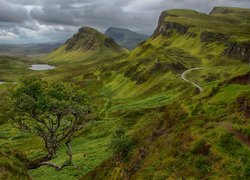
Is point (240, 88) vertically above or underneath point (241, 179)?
above

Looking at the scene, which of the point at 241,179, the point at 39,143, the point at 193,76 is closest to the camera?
the point at 241,179

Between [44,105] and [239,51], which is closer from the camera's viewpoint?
[44,105]

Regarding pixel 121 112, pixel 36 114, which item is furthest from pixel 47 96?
pixel 121 112

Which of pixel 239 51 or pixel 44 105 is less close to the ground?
pixel 44 105

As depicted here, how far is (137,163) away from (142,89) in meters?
116

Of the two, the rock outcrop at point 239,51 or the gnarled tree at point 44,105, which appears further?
the rock outcrop at point 239,51

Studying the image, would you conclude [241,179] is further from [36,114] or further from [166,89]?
[166,89]

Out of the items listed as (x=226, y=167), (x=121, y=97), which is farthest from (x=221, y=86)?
(x=121, y=97)

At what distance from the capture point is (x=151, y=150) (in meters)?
39.6

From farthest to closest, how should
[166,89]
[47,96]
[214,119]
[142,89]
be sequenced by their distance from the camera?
[142,89], [166,89], [47,96], [214,119]

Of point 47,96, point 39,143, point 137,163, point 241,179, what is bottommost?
point 39,143

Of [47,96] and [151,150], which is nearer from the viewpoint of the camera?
[151,150]

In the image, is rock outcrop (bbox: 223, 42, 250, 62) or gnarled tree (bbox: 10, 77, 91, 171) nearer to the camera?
gnarled tree (bbox: 10, 77, 91, 171)

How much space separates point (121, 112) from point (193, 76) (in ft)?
140
